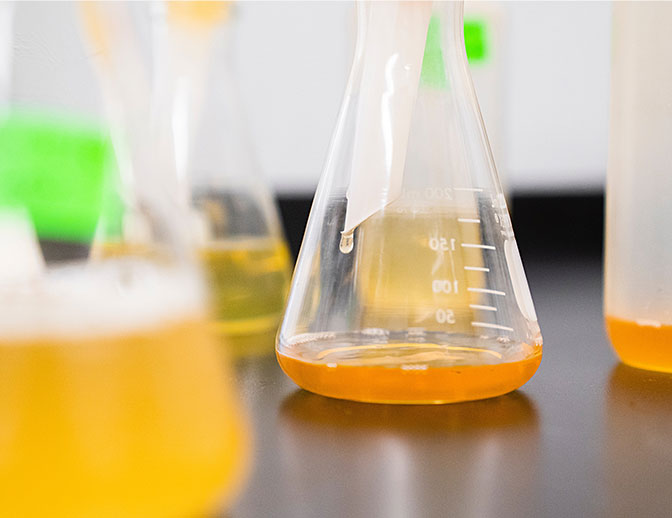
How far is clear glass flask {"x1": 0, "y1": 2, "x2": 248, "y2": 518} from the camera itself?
1.02 feet

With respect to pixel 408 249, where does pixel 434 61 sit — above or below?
above

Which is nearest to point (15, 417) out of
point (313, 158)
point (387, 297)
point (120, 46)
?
point (120, 46)

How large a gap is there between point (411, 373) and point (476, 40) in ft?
2.07

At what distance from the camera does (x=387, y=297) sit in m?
0.60

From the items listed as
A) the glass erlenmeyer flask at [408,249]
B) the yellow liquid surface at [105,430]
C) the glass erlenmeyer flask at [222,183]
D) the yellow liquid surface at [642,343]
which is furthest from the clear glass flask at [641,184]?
the yellow liquid surface at [105,430]

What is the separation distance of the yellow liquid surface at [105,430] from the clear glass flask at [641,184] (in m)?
0.45

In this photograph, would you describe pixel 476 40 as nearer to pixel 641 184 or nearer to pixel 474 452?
pixel 641 184

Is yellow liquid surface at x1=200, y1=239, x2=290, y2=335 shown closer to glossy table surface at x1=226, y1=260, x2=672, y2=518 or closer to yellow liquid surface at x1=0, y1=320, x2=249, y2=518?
glossy table surface at x1=226, y1=260, x2=672, y2=518

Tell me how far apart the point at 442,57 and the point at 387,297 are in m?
0.18

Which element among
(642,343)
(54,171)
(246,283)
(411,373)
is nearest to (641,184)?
(642,343)

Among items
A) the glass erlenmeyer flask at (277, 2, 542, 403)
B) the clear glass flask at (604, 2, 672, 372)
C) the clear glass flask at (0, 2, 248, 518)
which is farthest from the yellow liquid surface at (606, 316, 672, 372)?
the clear glass flask at (0, 2, 248, 518)

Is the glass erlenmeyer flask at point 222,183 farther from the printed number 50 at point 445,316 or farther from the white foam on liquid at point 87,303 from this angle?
the white foam on liquid at point 87,303

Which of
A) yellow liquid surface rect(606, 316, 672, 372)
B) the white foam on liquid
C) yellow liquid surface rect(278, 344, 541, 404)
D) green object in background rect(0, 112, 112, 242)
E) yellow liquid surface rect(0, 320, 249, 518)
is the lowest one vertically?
yellow liquid surface rect(606, 316, 672, 372)

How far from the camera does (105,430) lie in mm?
315
